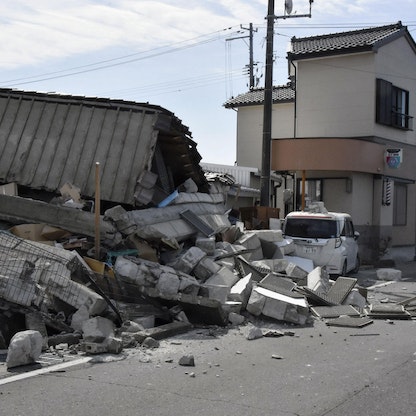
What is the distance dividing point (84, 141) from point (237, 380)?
816cm

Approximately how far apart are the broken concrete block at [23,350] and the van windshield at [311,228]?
11.0 metres

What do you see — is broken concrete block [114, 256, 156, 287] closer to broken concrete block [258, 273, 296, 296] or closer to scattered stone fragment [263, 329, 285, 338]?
scattered stone fragment [263, 329, 285, 338]

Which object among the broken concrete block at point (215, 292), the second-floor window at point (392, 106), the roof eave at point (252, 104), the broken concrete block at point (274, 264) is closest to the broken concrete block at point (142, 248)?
the broken concrete block at point (215, 292)

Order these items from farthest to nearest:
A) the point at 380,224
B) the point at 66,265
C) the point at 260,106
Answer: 1. the point at 260,106
2. the point at 380,224
3. the point at 66,265

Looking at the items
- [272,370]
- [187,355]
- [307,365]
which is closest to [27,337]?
[187,355]

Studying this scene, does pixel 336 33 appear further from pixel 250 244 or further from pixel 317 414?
pixel 317 414

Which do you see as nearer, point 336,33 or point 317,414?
point 317,414

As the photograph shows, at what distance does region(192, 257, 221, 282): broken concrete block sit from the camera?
11.3 meters

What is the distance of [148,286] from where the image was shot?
9758 mm

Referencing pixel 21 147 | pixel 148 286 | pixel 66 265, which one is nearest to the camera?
pixel 66 265

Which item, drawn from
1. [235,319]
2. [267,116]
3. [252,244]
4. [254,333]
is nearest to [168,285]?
[235,319]

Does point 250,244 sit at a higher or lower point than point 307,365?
higher

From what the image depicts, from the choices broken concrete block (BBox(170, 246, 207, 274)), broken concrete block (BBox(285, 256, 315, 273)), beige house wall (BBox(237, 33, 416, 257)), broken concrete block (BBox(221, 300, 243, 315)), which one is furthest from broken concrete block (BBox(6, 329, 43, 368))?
beige house wall (BBox(237, 33, 416, 257))

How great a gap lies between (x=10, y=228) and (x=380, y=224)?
16595 mm
